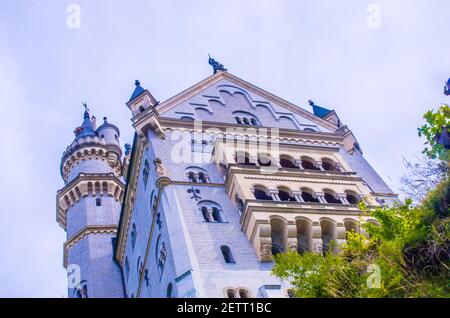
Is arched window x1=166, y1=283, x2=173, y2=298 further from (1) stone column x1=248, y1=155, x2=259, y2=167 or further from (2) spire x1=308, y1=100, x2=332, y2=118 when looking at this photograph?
(2) spire x1=308, y1=100, x2=332, y2=118

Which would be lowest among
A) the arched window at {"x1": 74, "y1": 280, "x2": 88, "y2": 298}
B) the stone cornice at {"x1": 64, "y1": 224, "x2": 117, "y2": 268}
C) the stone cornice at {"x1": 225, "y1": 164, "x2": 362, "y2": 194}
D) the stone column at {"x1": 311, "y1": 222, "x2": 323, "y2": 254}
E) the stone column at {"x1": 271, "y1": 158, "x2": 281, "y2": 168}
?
the stone column at {"x1": 311, "y1": 222, "x2": 323, "y2": 254}

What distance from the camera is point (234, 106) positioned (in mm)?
36562

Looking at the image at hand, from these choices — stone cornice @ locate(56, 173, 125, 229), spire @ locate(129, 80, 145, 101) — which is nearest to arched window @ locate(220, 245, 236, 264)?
spire @ locate(129, 80, 145, 101)

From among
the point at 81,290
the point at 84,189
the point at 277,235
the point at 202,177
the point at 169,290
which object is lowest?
A: the point at 169,290

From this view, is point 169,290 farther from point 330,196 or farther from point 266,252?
point 330,196

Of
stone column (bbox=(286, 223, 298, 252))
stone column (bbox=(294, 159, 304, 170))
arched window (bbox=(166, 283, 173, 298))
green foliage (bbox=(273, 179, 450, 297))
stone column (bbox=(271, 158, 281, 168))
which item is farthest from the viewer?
stone column (bbox=(294, 159, 304, 170))

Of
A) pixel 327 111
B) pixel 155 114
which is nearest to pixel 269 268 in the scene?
pixel 155 114

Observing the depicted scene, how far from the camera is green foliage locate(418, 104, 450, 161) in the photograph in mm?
18719

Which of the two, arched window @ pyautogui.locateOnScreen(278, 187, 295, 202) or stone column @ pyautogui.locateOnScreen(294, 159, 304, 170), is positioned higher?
stone column @ pyautogui.locateOnScreen(294, 159, 304, 170)

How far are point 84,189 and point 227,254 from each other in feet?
71.8

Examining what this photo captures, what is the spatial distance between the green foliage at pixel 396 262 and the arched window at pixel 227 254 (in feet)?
18.4

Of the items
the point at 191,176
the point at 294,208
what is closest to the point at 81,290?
the point at 191,176

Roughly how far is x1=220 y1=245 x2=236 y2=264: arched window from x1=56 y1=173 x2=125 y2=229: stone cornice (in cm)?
2153

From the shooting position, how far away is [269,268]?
2494 cm
